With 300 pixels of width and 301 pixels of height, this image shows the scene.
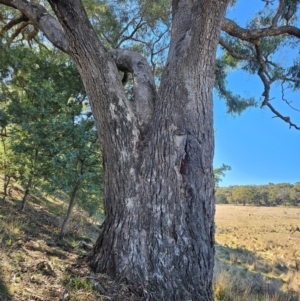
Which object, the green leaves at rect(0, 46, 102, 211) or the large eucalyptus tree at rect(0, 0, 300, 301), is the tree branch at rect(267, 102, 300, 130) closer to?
the large eucalyptus tree at rect(0, 0, 300, 301)

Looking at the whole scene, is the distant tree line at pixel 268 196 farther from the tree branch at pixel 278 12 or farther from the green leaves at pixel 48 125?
the tree branch at pixel 278 12

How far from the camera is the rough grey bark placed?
2262 millimetres

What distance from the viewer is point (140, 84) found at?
3273mm

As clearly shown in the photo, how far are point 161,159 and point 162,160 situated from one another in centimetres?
1

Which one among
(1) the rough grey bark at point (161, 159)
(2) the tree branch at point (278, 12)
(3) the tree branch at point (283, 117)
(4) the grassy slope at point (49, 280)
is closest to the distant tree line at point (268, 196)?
(3) the tree branch at point (283, 117)

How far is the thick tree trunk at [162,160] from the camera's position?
2262mm

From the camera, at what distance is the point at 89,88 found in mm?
2912

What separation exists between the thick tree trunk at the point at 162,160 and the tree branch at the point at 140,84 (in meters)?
0.02

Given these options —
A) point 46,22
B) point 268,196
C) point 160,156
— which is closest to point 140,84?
point 160,156

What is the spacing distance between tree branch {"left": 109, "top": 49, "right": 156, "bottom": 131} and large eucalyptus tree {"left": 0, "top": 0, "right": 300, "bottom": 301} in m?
0.02

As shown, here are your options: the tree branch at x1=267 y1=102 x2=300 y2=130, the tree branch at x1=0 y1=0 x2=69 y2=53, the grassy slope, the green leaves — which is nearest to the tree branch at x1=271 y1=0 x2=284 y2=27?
the tree branch at x1=267 y1=102 x2=300 y2=130

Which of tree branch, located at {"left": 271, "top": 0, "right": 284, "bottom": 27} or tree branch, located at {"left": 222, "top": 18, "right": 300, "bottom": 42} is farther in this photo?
tree branch, located at {"left": 271, "top": 0, "right": 284, "bottom": 27}

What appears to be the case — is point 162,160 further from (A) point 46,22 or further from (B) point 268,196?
(B) point 268,196

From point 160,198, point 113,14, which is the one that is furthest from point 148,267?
point 113,14
